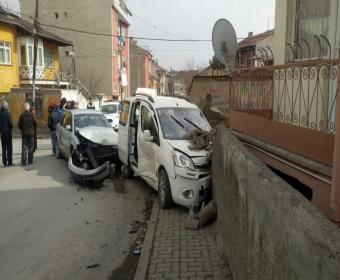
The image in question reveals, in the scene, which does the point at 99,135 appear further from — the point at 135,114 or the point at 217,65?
the point at 217,65

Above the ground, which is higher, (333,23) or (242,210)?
Answer: (333,23)

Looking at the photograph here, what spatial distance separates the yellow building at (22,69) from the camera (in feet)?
82.9

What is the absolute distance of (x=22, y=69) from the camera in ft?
100

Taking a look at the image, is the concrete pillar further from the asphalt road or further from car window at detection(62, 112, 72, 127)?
car window at detection(62, 112, 72, 127)

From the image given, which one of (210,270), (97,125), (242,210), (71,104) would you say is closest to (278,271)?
(242,210)

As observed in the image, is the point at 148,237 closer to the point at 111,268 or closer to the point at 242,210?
the point at 111,268

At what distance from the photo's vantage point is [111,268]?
17.6ft

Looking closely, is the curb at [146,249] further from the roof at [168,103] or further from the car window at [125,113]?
the car window at [125,113]

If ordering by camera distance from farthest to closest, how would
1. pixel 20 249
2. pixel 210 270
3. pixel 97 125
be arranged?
pixel 97 125
pixel 20 249
pixel 210 270

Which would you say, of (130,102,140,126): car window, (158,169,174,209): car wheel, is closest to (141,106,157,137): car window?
(130,102,140,126): car window

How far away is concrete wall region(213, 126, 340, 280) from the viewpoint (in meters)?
1.79

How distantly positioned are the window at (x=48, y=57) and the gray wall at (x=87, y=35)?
9.33 metres

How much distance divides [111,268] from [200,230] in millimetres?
1702

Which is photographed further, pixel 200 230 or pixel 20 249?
pixel 200 230
